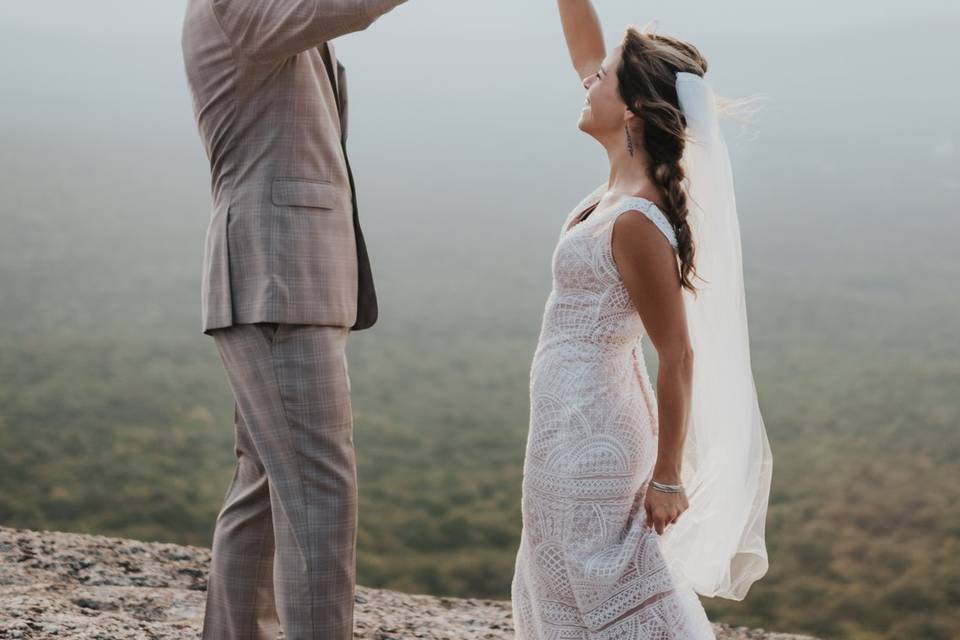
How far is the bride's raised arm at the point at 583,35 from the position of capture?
2.34 m

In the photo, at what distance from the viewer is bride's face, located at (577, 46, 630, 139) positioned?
6.43 ft

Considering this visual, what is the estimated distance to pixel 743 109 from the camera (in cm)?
209

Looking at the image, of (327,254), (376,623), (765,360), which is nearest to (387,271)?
(765,360)

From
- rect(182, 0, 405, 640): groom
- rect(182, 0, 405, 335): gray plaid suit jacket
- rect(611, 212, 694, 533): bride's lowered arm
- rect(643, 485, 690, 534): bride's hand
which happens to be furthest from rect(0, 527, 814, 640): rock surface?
rect(611, 212, 694, 533): bride's lowered arm

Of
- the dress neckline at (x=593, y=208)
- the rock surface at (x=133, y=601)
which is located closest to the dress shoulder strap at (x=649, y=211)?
the dress neckline at (x=593, y=208)

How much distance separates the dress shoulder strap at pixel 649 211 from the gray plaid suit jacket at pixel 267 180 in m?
0.61

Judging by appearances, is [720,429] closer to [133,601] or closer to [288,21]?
[288,21]

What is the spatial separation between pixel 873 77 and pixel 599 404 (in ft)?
20.2

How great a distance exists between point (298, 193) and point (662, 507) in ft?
3.12

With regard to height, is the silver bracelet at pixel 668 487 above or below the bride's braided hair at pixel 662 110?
below

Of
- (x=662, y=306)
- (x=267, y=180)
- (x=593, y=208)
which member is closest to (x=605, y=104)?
(x=593, y=208)

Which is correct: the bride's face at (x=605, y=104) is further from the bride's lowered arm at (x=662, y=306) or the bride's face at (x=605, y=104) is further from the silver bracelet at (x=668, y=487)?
the silver bracelet at (x=668, y=487)

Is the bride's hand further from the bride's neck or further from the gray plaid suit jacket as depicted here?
the gray plaid suit jacket

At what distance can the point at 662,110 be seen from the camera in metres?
1.93
